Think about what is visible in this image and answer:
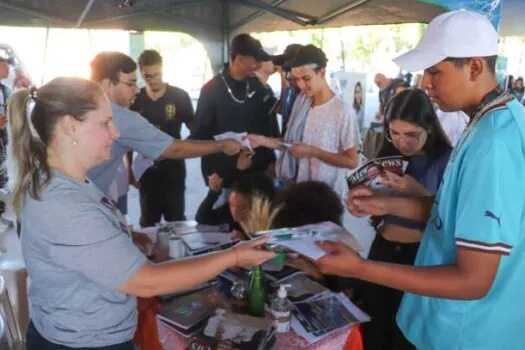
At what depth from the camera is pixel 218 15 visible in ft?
17.8

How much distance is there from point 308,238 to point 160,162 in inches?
92.8

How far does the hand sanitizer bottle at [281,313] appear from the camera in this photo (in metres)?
1.47

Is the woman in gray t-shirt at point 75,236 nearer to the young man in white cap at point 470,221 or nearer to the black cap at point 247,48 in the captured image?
the young man in white cap at point 470,221

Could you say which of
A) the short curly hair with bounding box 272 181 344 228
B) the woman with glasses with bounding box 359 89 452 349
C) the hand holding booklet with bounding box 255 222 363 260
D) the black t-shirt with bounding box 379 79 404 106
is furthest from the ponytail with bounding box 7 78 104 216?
the black t-shirt with bounding box 379 79 404 106

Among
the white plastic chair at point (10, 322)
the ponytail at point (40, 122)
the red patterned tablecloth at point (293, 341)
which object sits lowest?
the white plastic chair at point (10, 322)

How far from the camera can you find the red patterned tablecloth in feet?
4.64

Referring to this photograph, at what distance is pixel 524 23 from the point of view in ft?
13.8

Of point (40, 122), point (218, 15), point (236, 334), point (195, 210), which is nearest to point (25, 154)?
point (40, 122)

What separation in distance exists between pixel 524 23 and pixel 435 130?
2.92 m

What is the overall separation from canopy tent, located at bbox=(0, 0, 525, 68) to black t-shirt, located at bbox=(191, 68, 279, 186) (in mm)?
1685

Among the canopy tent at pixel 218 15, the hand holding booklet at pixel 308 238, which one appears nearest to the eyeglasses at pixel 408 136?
the hand holding booklet at pixel 308 238

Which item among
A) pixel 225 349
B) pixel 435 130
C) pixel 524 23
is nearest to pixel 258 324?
pixel 225 349

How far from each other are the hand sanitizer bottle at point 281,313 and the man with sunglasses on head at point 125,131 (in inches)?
39.0

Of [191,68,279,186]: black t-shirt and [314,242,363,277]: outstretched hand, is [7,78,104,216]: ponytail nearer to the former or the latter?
[314,242,363,277]: outstretched hand
